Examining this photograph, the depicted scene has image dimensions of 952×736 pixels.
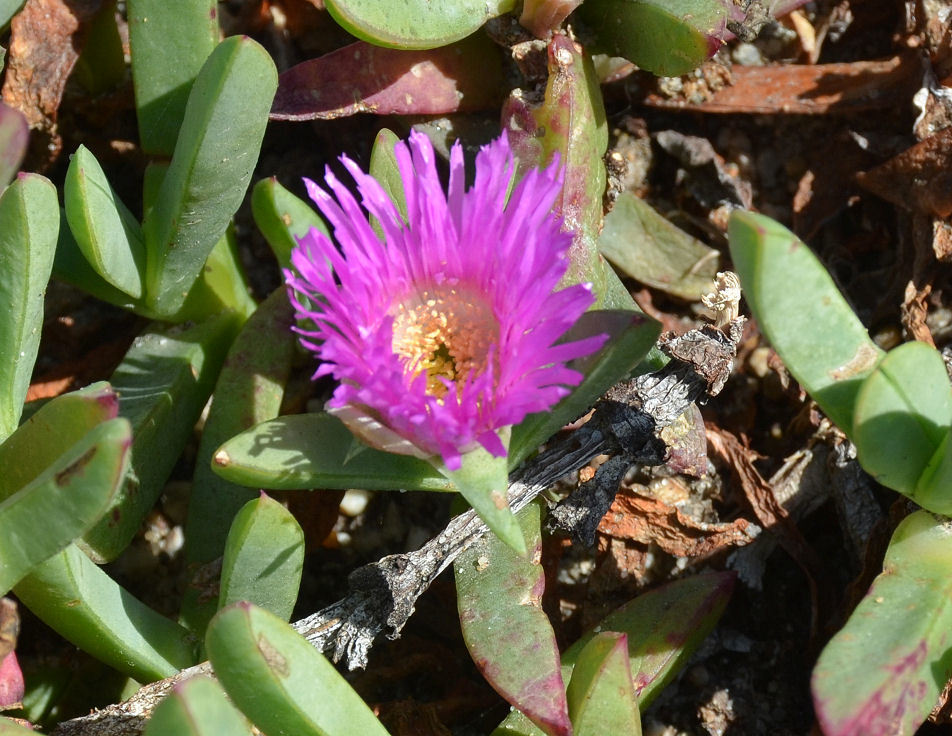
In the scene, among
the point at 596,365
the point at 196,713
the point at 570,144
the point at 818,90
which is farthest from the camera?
the point at 818,90

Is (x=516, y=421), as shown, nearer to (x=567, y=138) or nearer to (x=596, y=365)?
(x=596, y=365)

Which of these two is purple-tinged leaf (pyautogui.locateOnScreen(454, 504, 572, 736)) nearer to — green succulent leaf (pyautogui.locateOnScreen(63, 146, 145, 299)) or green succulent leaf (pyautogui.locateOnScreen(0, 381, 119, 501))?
green succulent leaf (pyautogui.locateOnScreen(0, 381, 119, 501))

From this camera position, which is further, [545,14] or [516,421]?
[545,14]

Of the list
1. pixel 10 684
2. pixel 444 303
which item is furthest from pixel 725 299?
pixel 10 684

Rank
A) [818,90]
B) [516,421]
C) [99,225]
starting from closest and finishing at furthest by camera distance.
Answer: [516,421], [99,225], [818,90]

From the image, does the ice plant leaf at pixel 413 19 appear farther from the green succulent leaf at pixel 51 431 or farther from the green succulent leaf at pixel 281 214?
the green succulent leaf at pixel 51 431

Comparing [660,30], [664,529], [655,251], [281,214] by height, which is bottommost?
[664,529]

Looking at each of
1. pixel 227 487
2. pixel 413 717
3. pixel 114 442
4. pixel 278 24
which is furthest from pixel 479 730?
pixel 278 24
